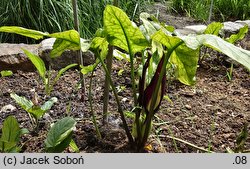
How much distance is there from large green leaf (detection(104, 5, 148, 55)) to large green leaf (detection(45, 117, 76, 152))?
265mm

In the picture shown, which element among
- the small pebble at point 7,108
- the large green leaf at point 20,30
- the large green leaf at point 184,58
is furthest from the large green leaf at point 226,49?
the small pebble at point 7,108

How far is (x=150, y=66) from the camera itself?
127 centimetres

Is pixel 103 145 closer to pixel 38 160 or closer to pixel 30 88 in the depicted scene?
pixel 38 160

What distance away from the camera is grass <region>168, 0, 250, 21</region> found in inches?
140

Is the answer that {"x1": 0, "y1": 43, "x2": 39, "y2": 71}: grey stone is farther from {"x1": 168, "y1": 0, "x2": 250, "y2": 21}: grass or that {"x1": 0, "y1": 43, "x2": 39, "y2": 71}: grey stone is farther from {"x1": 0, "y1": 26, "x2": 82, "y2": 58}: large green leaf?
{"x1": 168, "y1": 0, "x2": 250, "y2": 21}: grass

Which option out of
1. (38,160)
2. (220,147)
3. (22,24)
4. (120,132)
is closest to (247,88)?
(220,147)

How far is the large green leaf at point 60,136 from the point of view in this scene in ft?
3.75

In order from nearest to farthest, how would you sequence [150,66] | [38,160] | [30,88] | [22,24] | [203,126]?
[38,160] < [150,66] < [203,126] < [30,88] < [22,24]

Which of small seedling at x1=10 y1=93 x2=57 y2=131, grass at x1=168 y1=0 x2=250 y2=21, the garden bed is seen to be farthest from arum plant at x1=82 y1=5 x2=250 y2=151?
grass at x1=168 y1=0 x2=250 y2=21

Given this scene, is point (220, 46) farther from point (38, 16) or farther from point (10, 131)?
point (38, 16)

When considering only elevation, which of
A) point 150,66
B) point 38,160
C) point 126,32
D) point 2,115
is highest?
point 126,32

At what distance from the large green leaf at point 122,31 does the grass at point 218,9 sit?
2435 mm

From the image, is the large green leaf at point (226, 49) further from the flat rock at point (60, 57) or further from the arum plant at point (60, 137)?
the flat rock at point (60, 57)

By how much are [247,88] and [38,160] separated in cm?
126
